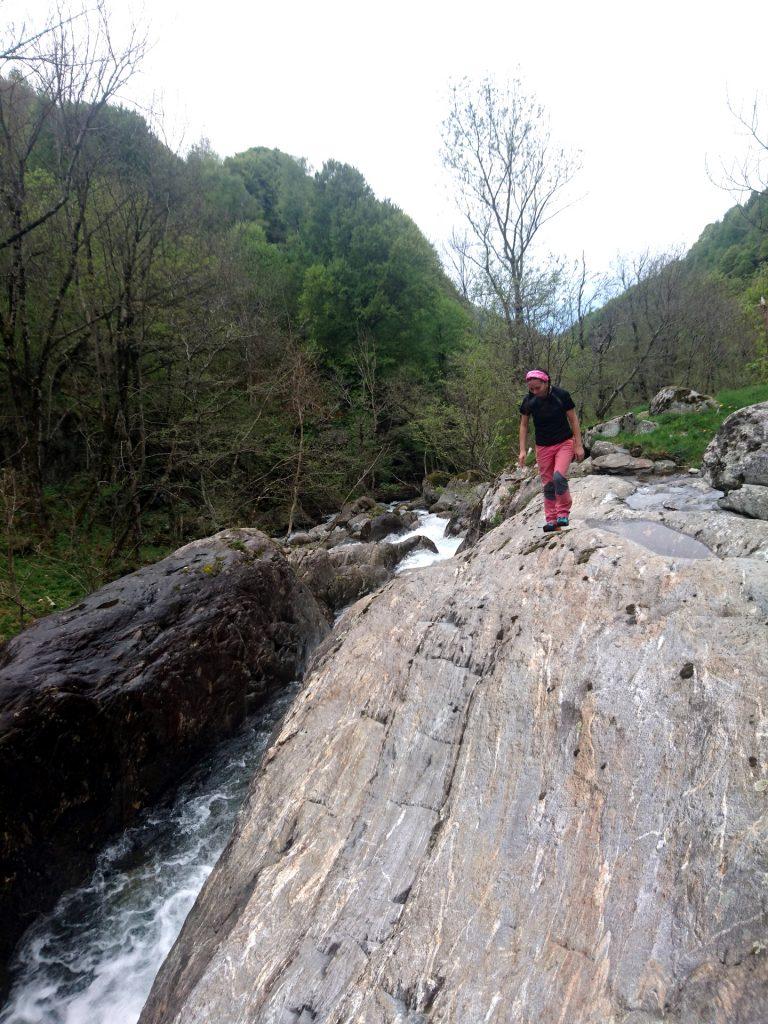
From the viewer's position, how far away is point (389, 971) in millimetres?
3031

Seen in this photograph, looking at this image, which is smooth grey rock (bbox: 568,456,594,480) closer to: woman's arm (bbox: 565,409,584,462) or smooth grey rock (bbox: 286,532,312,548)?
woman's arm (bbox: 565,409,584,462)

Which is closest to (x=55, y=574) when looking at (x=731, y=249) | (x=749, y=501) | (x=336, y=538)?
(x=336, y=538)

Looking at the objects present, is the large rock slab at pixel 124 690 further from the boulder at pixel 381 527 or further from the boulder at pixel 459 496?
the boulder at pixel 459 496

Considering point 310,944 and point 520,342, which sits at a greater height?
point 520,342

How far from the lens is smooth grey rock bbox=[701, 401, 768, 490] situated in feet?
20.3

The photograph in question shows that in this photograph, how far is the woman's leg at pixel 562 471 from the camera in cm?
617

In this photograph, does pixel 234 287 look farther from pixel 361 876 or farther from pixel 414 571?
pixel 361 876

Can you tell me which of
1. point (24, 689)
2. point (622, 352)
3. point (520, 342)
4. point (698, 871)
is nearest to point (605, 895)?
point (698, 871)

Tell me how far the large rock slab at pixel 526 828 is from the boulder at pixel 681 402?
33.4 ft

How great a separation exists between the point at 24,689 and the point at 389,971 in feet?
15.1

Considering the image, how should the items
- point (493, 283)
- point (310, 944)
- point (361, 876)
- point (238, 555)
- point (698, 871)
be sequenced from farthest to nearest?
point (493, 283), point (238, 555), point (361, 876), point (310, 944), point (698, 871)

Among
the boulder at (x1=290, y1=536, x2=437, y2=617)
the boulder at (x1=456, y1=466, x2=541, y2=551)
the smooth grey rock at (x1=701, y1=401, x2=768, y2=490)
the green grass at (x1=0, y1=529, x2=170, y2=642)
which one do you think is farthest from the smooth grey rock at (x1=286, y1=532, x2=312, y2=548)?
the smooth grey rock at (x1=701, y1=401, x2=768, y2=490)

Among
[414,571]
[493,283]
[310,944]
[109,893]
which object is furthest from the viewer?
[493,283]

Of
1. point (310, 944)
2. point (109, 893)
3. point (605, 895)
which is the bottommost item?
point (109, 893)
